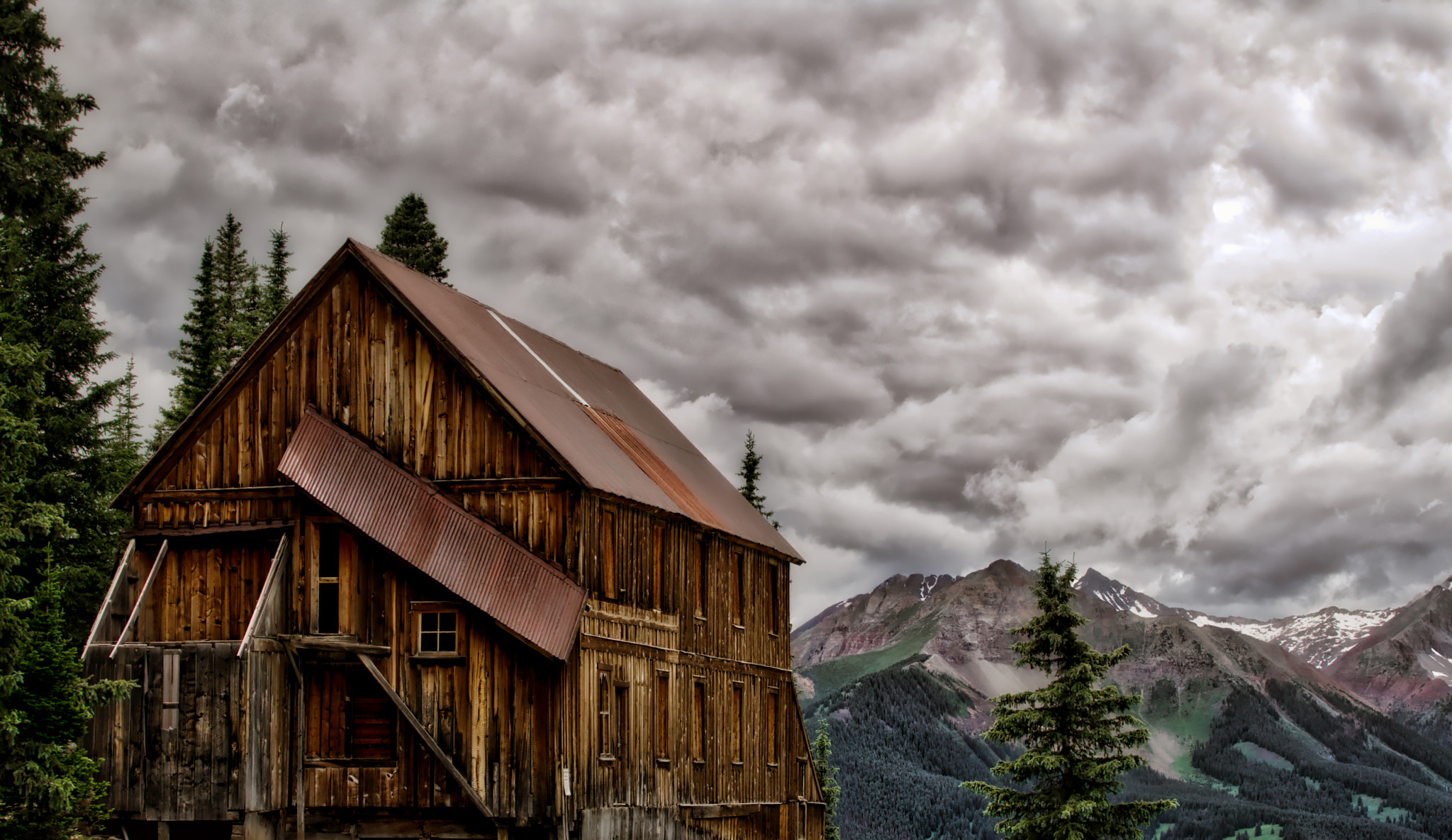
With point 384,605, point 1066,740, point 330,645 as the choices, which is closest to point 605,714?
point 384,605

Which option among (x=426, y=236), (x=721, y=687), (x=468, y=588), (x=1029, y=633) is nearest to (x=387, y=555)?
(x=468, y=588)

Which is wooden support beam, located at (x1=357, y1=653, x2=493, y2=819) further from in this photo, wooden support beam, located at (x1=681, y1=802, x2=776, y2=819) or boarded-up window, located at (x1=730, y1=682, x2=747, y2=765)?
boarded-up window, located at (x1=730, y1=682, x2=747, y2=765)

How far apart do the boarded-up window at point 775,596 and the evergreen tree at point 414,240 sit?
21431 mm

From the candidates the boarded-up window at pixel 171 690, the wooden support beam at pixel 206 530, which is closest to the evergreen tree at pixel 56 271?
the wooden support beam at pixel 206 530

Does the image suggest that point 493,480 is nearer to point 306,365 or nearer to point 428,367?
point 428,367

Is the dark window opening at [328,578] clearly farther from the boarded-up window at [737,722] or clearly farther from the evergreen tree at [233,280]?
the evergreen tree at [233,280]

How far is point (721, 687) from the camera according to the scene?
33875 mm

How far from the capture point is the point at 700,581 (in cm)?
3300

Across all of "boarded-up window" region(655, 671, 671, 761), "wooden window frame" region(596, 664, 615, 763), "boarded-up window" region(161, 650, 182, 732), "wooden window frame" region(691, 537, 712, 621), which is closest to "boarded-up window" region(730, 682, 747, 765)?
"wooden window frame" region(691, 537, 712, 621)

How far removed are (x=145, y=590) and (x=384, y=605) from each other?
4.94 metres

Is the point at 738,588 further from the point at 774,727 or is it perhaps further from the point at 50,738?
the point at 50,738

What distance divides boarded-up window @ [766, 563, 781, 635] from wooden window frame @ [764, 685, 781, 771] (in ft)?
5.27

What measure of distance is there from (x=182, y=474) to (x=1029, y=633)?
69.5 ft

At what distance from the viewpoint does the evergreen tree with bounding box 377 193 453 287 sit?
178ft
